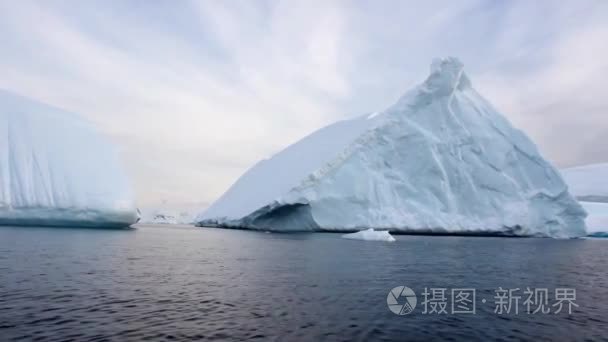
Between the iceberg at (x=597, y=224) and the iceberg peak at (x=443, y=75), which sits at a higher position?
the iceberg peak at (x=443, y=75)

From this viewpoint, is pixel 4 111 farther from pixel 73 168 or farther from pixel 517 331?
pixel 517 331

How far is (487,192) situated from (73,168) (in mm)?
36661

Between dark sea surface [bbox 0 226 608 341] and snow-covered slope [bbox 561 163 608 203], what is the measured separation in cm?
6252

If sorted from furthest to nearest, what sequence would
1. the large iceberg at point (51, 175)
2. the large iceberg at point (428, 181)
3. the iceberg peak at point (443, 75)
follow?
the iceberg peak at point (443, 75), the large iceberg at point (428, 181), the large iceberg at point (51, 175)

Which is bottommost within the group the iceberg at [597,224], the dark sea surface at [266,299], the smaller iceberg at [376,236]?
the dark sea surface at [266,299]

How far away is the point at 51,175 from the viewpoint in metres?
32.6

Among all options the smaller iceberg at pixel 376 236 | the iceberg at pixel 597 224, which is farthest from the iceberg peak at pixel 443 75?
the iceberg at pixel 597 224

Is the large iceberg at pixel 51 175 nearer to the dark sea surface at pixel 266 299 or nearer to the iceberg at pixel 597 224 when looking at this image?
the dark sea surface at pixel 266 299

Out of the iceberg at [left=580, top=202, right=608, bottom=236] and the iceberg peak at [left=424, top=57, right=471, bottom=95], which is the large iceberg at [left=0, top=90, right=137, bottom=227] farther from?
the iceberg at [left=580, top=202, right=608, bottom=236]

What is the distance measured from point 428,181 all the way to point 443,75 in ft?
33.9

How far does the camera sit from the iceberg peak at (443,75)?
38.6 m

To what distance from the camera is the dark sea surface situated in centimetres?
694

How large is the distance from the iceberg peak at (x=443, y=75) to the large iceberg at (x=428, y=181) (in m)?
0.10

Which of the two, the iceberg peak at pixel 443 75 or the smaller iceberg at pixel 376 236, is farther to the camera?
the iceberg peak at pixel 443 75
